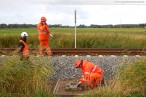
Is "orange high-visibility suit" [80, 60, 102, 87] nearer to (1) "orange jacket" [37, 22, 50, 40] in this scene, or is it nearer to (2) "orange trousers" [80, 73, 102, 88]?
(2) "orange trousers" [80, 73, 102, 88]

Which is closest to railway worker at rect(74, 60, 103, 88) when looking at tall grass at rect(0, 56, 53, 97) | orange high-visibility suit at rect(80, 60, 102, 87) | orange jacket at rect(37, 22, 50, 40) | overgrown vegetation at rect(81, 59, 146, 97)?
orange high-visibility suit at rect(80, 60, 102, 87)

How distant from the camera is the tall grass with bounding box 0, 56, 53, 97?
8.83 metres

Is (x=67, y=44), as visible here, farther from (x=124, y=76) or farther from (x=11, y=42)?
(x=124, y=76)

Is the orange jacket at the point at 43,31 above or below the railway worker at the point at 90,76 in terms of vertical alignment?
above

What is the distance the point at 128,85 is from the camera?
8.81 m

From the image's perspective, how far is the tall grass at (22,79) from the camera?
8833 mm

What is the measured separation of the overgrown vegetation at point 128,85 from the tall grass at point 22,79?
137 cm

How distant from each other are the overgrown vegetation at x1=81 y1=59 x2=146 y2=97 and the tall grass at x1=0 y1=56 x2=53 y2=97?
1.37 metres

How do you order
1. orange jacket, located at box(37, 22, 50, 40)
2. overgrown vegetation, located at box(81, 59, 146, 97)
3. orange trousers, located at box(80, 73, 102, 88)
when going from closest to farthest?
1. overgrown vegetation, located at box(81, 59, 146, 97)
2. orange trousers, located at box(80, 73, 102, 88)
3. orange jacket, located at box(37, 22, 50, 40)

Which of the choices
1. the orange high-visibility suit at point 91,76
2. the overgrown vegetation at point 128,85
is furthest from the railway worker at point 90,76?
the overgrown vegetation at point 128,85

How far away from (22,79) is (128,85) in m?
2.85

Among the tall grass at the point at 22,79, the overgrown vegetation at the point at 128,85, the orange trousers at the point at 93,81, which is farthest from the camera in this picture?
the orange trousers at the point at 93,81

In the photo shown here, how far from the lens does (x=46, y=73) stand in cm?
926

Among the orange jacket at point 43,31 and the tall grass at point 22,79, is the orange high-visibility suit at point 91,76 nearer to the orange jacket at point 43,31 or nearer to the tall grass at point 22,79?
the tall grass at point 22,79
